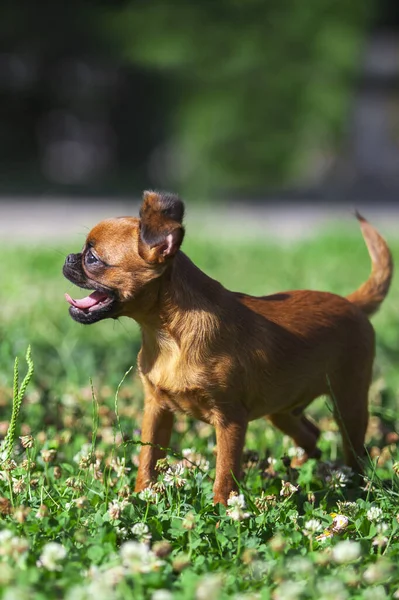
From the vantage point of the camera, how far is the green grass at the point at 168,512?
8.14 ft

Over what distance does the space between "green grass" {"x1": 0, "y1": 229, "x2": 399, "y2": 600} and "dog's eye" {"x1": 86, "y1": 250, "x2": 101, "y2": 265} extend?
1.35ft

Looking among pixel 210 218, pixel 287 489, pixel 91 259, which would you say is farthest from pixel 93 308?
pixel 210 218

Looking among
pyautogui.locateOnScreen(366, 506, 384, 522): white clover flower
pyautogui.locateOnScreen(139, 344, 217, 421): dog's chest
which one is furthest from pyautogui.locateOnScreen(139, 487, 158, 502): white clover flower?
pyautogui.locateOnScreen(366, 506, 384, 522): white clover flower

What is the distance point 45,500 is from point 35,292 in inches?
163

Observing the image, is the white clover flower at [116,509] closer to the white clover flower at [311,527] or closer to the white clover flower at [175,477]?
the white clover flower at [175,477]

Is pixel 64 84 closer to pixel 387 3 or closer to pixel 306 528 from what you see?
pixel 387 3

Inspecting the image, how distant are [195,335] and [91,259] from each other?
42 cm

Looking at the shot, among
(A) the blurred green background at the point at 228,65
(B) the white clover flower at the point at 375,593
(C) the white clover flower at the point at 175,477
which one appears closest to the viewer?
(B) the white clover flower at the point at 375,593

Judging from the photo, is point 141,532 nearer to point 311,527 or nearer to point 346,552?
point 311,527

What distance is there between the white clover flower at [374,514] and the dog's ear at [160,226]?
3.33ft

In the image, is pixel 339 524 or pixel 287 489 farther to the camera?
pixel 287 489

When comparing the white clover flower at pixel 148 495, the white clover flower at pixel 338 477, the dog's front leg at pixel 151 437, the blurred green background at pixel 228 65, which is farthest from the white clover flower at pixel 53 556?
the blurred green background at pixel 228 65

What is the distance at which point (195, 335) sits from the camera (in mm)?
3197

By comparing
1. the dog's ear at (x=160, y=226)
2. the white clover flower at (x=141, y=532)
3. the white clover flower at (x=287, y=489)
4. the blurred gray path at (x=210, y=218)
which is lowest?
the blurred gray path at (x=210, y=218)
